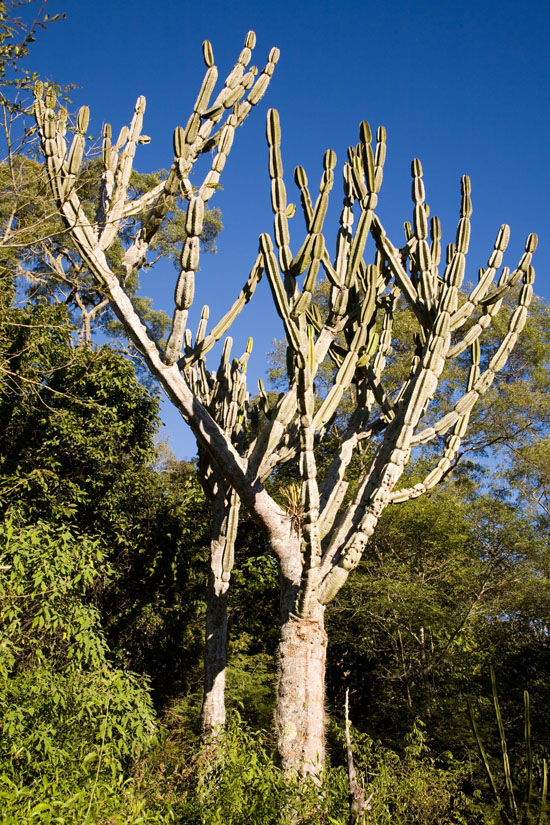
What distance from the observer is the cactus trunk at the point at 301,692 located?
416cm

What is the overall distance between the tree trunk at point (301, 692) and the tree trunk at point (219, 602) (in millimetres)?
2054

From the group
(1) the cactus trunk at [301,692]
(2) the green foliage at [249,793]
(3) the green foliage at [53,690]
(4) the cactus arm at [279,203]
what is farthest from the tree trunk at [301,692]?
(4) the cactus arm at [279,203]

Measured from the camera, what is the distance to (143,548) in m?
8.76

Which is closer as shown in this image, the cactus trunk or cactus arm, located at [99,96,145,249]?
the cactus trunk

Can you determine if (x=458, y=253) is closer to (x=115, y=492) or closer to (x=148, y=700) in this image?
(x=148, y=700)

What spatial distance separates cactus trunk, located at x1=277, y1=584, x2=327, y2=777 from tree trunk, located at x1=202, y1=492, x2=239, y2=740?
6.74ft

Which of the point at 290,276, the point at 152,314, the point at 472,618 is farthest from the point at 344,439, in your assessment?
the point at 152,314

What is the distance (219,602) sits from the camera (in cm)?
651

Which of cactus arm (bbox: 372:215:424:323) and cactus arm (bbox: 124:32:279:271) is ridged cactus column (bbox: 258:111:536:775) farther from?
cactus arm (bbox: 124:32:279:271)

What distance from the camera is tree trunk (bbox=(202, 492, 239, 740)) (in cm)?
622

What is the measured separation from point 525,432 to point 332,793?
10.9 metres

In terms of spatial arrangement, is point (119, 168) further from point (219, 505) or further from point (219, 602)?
point (219, 602)

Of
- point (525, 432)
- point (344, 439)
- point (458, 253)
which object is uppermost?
point (525, 432)

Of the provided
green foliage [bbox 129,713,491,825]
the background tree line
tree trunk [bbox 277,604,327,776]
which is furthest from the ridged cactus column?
the background tree line
